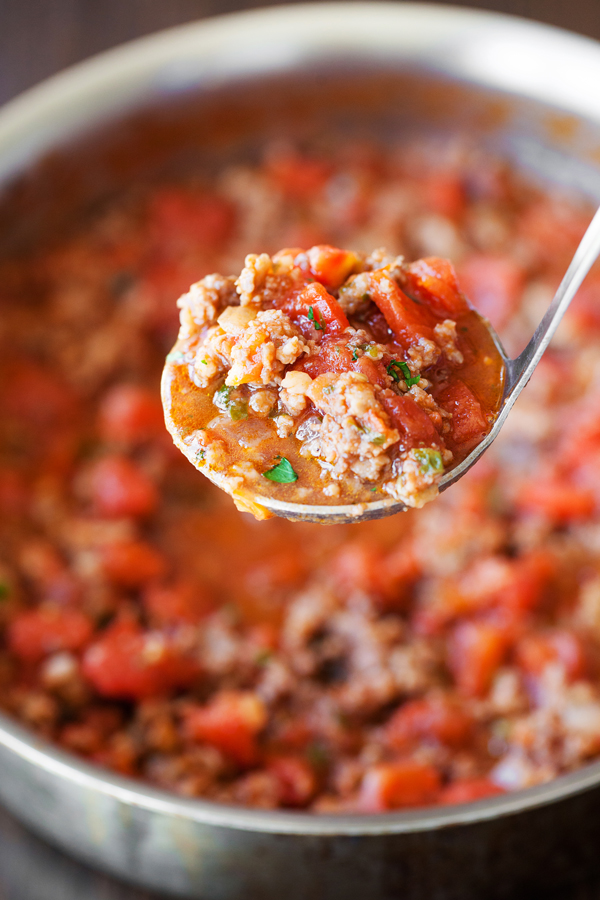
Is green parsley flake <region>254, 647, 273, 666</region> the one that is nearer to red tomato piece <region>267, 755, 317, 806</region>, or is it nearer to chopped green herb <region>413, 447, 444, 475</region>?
red tomato piece <region>267, 755, 317, 806</region>

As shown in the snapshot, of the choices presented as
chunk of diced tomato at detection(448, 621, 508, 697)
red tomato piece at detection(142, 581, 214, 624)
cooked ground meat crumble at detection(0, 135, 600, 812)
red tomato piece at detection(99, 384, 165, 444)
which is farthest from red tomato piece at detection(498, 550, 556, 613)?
red tomato piece at detection(99, 384, 165, 444)

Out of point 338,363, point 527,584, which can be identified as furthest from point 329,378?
point 527,584

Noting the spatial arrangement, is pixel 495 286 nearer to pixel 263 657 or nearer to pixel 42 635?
pixel 263 657

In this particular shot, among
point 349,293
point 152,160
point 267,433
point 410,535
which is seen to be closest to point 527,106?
point 152,160

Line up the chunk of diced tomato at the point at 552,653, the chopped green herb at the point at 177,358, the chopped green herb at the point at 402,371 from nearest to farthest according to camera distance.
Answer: the chopped green herb at the point at 402,371 < the chopped green herb at the point at 177,358 < the chunk of diced tomato at the point at 552,653

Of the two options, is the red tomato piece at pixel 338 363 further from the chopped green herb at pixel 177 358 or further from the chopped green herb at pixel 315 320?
the chopped green herb at pixel 177 358

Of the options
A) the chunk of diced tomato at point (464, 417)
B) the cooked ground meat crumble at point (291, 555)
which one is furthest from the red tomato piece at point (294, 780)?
the chunk of diced tomato at point (464, 417)
